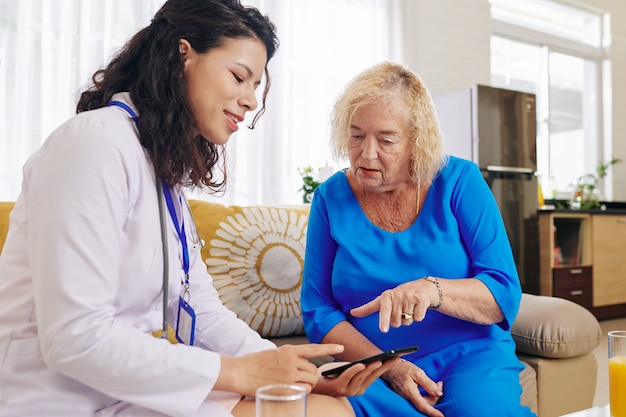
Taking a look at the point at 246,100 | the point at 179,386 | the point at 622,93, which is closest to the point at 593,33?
the point at 622,93

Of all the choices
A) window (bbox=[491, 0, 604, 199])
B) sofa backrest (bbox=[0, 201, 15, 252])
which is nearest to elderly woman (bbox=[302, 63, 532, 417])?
sofa backrest (bbox=[0, 201, 15, 252])

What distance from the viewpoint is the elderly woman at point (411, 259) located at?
4.56 feet

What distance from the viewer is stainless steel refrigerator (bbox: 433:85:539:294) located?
4.09 metres

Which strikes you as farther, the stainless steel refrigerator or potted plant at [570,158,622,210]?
potted plant at [570,158,622,210]

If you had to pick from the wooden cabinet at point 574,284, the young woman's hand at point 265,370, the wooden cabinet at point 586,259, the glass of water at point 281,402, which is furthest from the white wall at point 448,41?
the glass of water at point 281,402

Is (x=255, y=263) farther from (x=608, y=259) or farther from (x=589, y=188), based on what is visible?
(x=589, y=188)

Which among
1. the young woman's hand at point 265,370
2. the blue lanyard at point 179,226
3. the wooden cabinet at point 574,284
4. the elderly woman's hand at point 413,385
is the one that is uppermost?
the blue lanyard at point 179,226

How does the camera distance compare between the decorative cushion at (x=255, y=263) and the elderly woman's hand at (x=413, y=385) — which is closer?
the elderly woman's hand at (x=413, y=385)

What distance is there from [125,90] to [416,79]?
0.86m

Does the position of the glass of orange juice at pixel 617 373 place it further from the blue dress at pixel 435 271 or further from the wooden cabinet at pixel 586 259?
the wooden cabinet at pixel 586 259

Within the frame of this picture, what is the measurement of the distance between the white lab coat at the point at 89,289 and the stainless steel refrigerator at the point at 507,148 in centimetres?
345

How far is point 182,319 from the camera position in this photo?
3.45ft

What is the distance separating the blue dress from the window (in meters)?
4.34

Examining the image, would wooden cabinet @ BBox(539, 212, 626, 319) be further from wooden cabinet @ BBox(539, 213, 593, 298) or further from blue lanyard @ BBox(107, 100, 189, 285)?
blue lanyard @ BBox(107, 100, 189, 285)
